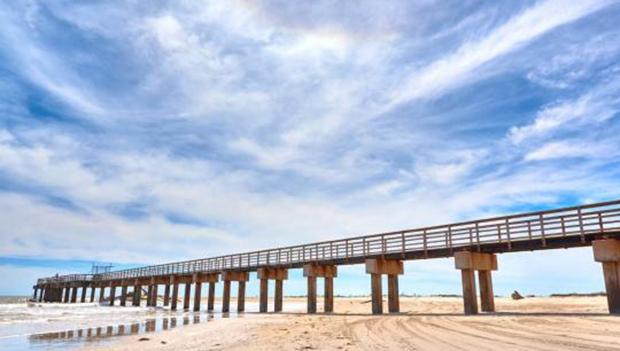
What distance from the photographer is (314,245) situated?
27766mm

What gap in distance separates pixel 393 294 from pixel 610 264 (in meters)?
10.4

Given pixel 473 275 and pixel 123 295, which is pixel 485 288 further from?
pixel 123 295

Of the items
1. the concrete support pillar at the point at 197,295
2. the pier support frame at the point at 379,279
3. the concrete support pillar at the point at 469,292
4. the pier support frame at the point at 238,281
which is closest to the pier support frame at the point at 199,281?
the concrete support pillar at the point at 197,295

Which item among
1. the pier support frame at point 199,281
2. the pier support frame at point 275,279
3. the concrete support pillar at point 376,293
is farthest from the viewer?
the pier support frame at point 199,281

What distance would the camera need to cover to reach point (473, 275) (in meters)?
20.2

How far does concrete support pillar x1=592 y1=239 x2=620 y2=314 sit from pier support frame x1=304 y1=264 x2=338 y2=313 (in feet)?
50.4

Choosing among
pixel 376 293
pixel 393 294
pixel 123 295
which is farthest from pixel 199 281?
pixel 393 294

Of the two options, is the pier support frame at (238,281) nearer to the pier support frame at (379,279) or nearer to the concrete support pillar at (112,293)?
the pier support frame at (379,279)

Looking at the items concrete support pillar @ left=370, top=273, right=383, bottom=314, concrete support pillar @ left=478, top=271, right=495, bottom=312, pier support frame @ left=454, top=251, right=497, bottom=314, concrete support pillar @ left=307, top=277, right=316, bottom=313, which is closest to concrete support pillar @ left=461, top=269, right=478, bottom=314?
pier support frame @ left=454, top=251, right=497, bottom=314

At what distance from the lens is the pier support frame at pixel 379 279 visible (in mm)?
23594

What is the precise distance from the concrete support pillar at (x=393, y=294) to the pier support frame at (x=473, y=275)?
4458 mm

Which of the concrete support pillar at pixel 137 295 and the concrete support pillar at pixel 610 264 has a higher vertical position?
the concrete support pillar at pixel 610 264

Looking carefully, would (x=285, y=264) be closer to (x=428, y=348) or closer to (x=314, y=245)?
(x=314, y=245)

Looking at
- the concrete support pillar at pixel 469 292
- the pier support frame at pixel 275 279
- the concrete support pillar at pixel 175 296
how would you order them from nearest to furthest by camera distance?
the concrete support pillar at pixel 469 292
the pier support frame at pixel 275 279
the concrete support pillar at pixel 175 296
